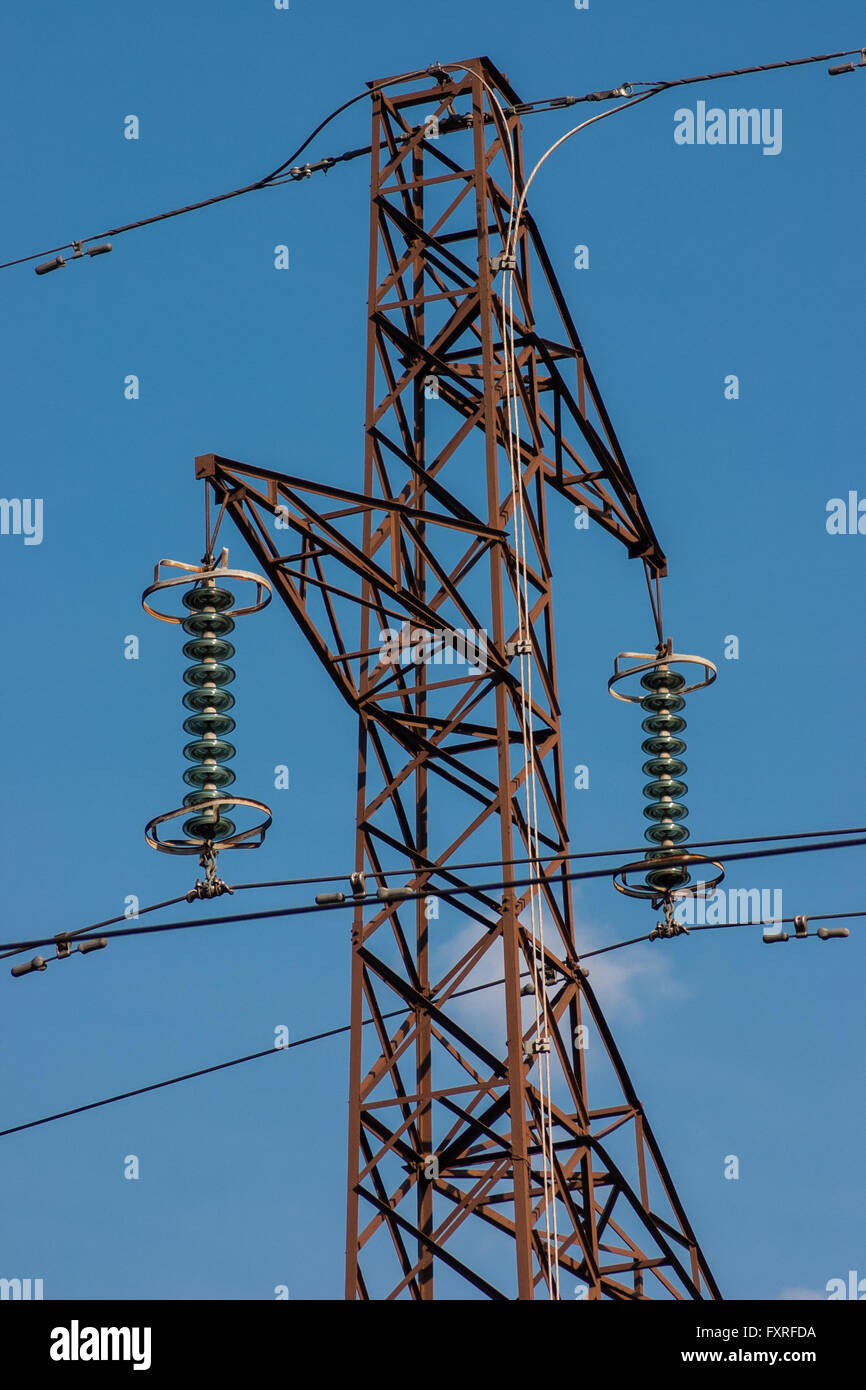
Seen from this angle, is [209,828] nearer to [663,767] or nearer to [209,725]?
[209,725]

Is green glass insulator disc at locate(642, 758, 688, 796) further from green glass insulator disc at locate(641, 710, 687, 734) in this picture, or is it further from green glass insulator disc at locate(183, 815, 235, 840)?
green glass insulator disc at locate(183, 815, 235, 840)

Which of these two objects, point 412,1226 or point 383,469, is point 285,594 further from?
point 412,1226

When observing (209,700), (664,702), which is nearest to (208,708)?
(209,700)

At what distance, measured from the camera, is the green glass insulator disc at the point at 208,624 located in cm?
1828

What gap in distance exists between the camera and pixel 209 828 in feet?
58.9

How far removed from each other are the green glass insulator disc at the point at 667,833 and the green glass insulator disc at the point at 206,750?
16.7 ft

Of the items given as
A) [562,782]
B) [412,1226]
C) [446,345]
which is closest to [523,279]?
[446,345]

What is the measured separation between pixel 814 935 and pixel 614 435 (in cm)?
627

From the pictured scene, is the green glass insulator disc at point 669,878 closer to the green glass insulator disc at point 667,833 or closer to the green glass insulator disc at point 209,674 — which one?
the green glass insulator disc at point 667,833

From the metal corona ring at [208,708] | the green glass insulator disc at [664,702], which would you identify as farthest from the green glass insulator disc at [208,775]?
the green glass insulator disc at [664,702]

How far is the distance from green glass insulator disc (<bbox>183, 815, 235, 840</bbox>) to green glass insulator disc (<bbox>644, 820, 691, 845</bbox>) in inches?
201
